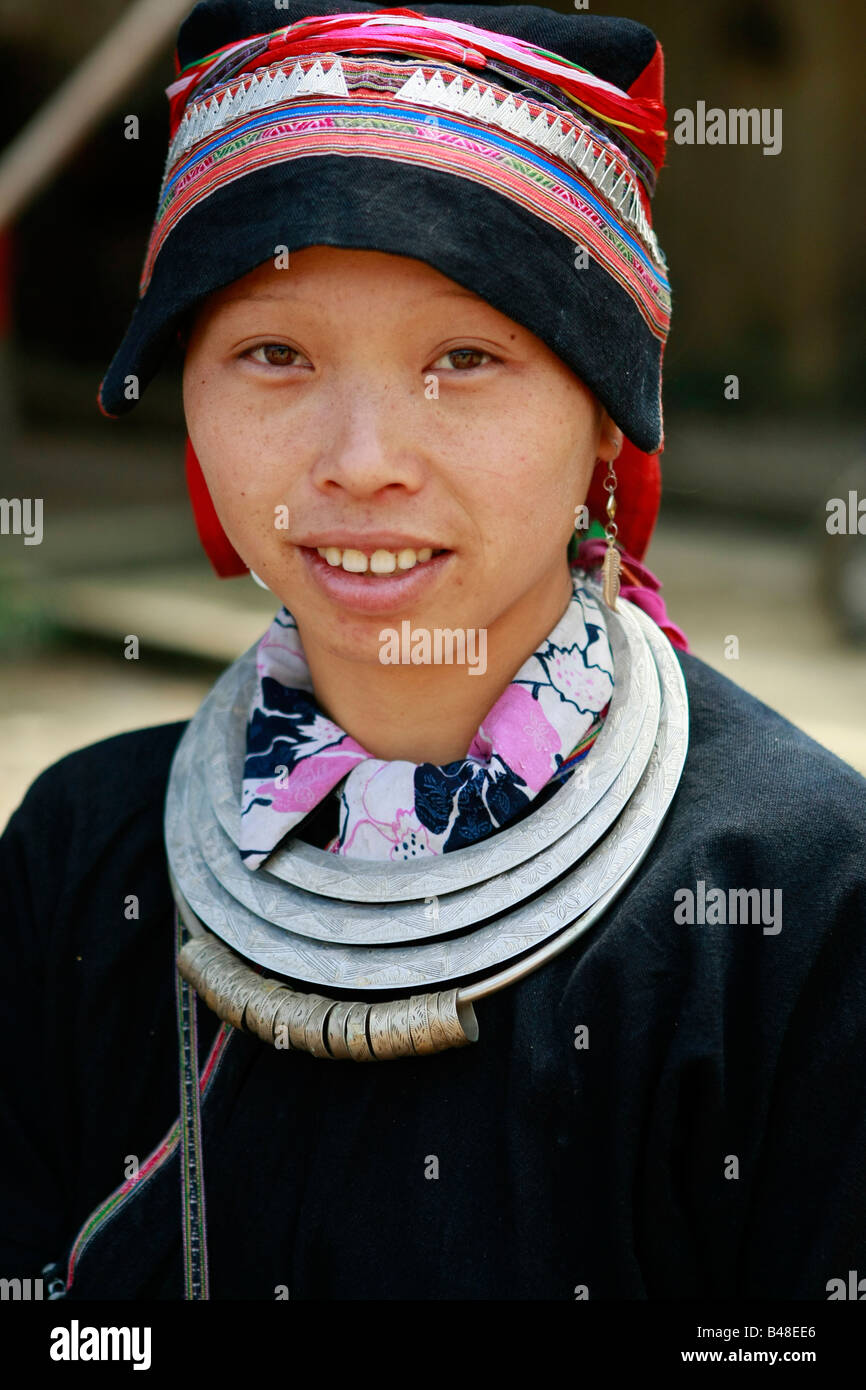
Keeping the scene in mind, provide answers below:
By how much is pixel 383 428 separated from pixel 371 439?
22 mm

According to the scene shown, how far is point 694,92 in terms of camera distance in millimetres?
10695

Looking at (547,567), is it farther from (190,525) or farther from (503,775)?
(190,525)

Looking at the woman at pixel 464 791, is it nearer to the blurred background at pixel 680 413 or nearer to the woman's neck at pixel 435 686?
the woman's neck at pixel 435 686

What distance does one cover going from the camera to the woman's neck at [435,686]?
1.57 meters

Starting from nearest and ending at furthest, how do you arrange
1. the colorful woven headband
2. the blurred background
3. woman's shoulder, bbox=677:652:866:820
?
the colorful woven headband, woman's shoulder, bbox=677:652:866:820, the blurred background

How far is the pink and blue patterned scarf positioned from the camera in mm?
1521

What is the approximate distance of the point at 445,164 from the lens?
1.36 m

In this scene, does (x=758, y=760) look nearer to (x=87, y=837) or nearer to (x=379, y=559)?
(x=379, y=559)

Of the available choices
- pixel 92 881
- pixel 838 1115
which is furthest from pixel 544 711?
pixel 92 881

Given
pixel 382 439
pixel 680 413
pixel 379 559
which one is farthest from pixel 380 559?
pixel 680 413

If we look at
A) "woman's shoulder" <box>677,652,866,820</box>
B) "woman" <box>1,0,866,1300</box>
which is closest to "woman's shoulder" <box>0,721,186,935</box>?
"woman" <box>1,0,866,1300</box>

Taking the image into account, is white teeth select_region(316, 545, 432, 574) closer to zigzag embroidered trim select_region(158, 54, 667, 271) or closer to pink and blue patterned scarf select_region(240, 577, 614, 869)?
pink and blue patterned scarf select_region(240, 577, 614, 869)

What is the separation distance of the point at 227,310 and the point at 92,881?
2.41 feet

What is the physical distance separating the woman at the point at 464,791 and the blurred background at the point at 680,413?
3.52 meters
